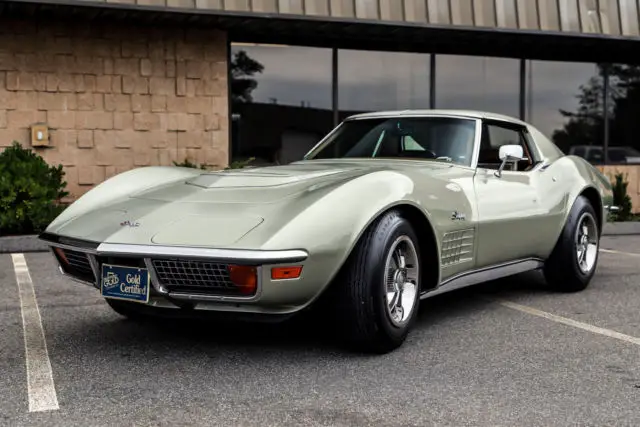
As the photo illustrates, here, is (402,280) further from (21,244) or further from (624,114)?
(624,114)

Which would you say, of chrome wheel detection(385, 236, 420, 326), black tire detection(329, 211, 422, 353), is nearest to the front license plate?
black tire detection(329, 211, 422, 353)

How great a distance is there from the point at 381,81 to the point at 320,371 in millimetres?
9005

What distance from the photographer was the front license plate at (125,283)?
3.68m

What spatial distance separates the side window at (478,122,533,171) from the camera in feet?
17.5

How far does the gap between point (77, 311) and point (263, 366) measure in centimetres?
187

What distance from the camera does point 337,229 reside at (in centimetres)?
369

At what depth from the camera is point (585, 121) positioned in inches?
532

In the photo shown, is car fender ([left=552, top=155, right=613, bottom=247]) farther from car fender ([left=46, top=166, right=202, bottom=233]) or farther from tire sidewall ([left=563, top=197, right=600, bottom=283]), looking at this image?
car fender ([left=46, top=166, right=202, bottom=233])

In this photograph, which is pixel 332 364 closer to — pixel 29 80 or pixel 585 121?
pixel 29 80

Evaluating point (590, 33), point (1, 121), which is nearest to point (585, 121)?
point (590, 33)

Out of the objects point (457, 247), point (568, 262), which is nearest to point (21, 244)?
point (457, 247)

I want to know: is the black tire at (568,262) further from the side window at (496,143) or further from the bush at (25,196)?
the bush at (25,196)

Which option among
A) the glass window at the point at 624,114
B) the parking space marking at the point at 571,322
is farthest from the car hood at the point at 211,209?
the glass window at the point at 624,114

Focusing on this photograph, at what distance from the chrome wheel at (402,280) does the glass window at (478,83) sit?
8561 mm
